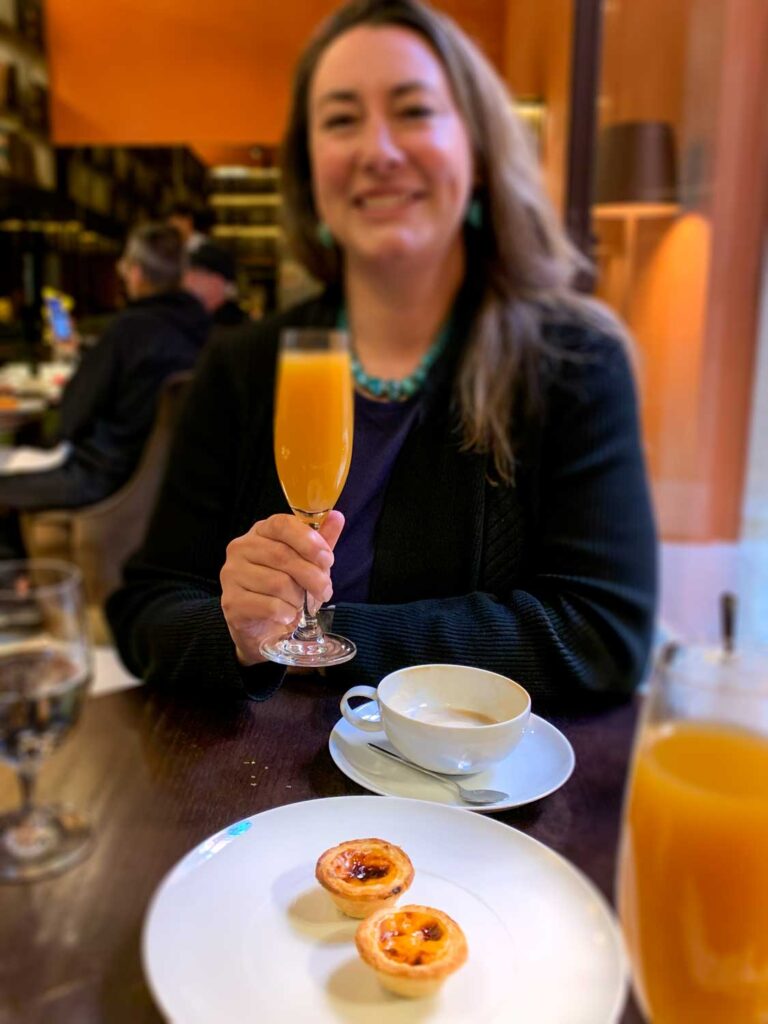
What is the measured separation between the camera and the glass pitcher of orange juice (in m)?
Answer: 0.30

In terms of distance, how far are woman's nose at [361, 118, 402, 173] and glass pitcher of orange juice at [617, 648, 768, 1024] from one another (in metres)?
0.33

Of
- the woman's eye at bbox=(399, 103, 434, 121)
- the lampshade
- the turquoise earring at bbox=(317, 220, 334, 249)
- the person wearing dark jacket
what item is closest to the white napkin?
the person wearing dark jacket

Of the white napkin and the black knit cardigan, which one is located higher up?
the black knit cardigan

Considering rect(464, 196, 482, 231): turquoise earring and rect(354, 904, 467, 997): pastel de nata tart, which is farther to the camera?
rect(464, 196, 482, 231): turquoise earring

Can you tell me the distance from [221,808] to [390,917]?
3.2 inches

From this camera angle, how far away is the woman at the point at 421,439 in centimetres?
39

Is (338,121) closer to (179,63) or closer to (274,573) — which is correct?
(274,573)

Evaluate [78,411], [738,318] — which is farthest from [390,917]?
[78,411]

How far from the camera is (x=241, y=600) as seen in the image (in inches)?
14.5

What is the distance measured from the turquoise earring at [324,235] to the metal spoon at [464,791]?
0.35m

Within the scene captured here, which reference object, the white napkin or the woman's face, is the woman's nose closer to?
the woman's face

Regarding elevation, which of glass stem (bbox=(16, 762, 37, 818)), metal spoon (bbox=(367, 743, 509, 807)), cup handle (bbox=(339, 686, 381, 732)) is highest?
cup handle (bbox=(339, 686, 381, 732))

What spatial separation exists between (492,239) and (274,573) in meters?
0.32

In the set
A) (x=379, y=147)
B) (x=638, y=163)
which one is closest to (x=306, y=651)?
(x=379, y=147)
